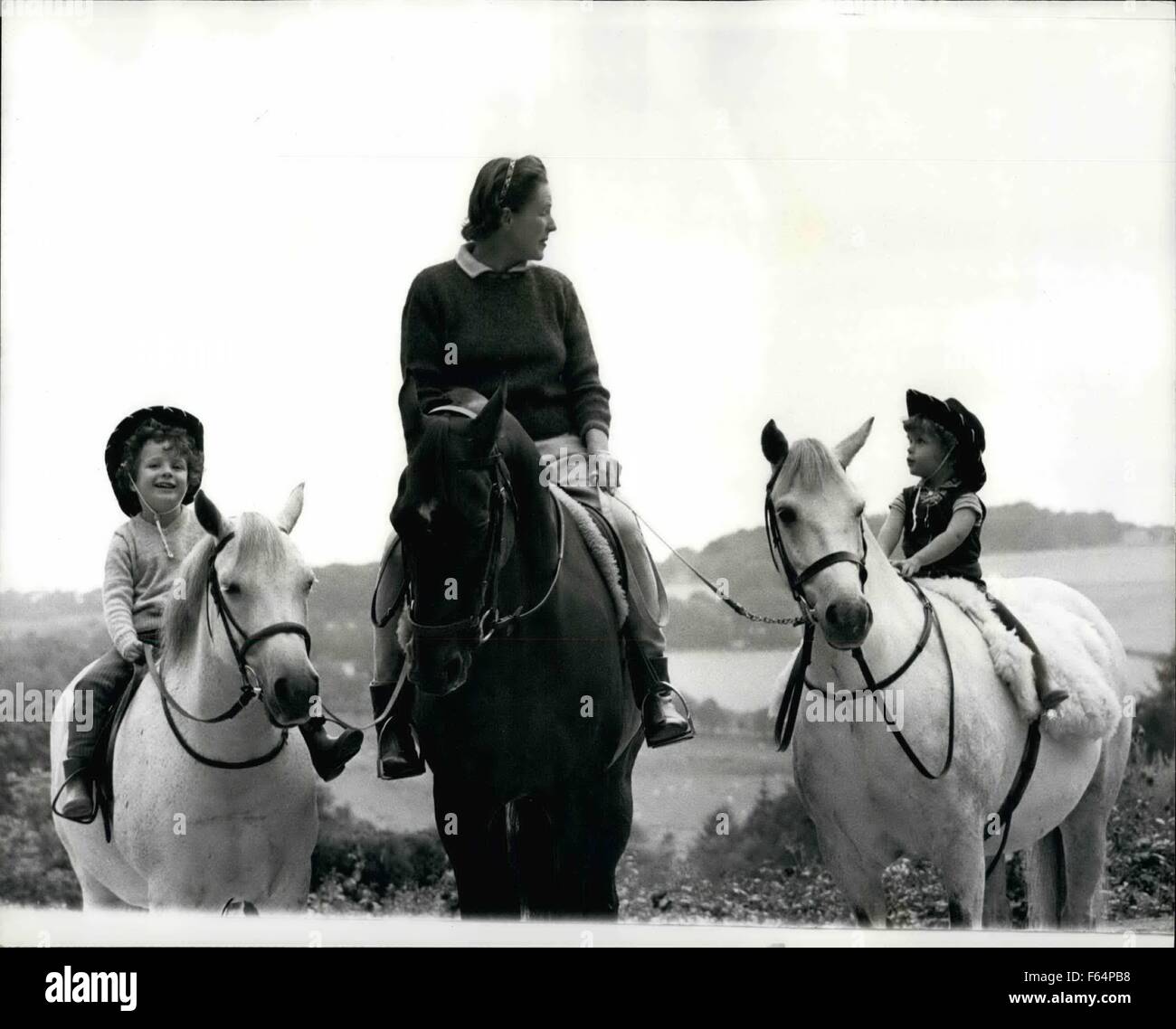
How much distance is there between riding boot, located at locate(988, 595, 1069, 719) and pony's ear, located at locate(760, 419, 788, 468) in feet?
3.09

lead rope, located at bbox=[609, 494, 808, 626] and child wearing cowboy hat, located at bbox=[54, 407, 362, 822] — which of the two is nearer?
child wearing cowboy hat, located at bbox=[54, 407, 362, 822]

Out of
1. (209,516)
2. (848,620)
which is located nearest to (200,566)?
(209,516)

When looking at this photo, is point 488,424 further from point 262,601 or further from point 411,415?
point 262,601

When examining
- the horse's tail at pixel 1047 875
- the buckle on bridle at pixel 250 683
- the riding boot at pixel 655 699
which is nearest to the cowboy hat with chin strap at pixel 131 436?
the buckle on bridle at pixel 250 683

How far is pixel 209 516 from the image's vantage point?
455cm

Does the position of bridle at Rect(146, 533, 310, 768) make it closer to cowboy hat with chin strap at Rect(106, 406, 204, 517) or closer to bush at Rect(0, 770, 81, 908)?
cowboy hat with chin strap at Rect(106, 406, 204, 517)

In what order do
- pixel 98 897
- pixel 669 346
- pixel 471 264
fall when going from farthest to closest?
pixel 669 346, pixel 98 897, pixel 471 264

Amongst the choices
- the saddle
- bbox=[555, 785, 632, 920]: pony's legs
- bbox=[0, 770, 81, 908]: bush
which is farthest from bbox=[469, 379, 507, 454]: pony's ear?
bbox=[0, 770, 81, 908]: bush

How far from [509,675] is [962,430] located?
1743mm

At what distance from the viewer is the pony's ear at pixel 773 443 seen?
4773 mm

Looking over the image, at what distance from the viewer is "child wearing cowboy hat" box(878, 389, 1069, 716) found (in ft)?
17.3

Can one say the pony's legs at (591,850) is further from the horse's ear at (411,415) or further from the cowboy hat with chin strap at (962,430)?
the cowboy hat with chin strap at (962,430)

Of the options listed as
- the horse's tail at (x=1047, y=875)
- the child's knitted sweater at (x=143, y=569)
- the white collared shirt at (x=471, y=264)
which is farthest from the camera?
the horse's tail at (x=1047, y=875)
